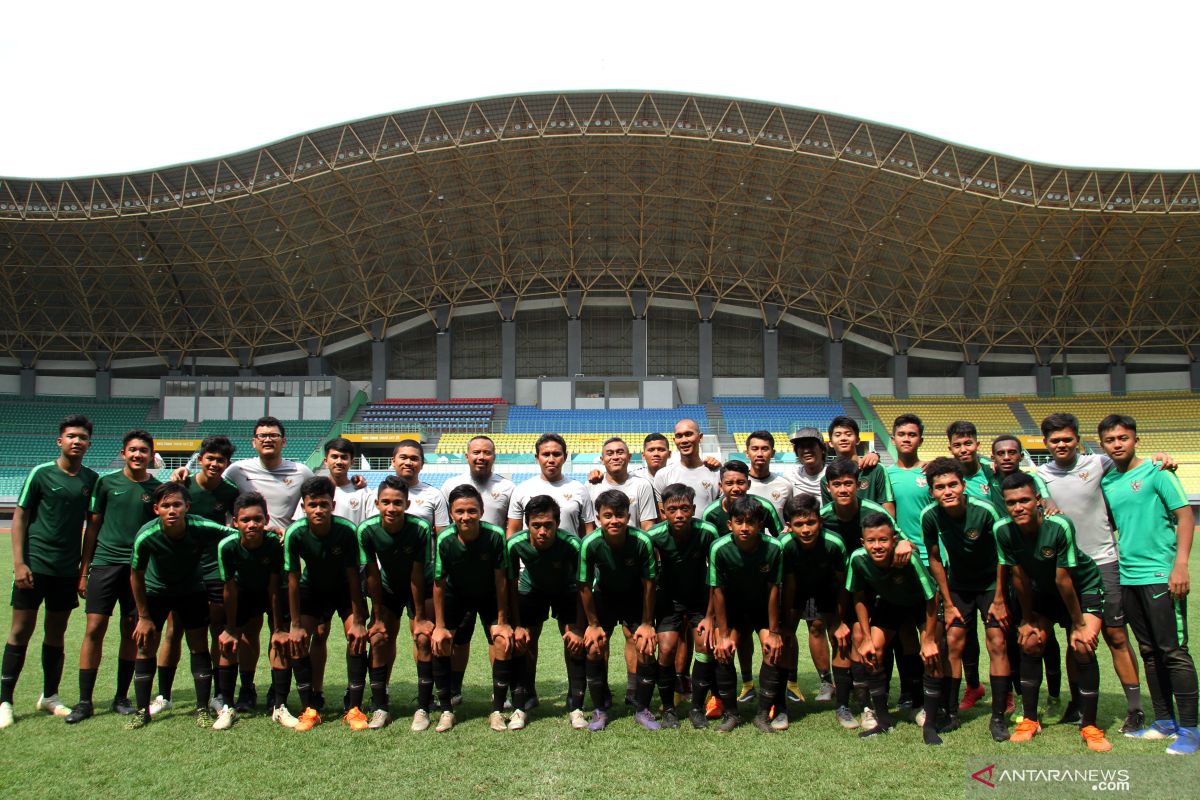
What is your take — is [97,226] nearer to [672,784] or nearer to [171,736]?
[171,736]

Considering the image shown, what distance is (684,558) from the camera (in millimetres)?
5633

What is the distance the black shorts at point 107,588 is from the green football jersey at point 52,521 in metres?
0.21

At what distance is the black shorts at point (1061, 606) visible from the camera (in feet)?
16.7

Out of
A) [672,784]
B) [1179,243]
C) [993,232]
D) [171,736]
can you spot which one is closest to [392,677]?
[171,736]

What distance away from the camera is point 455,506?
5.44m

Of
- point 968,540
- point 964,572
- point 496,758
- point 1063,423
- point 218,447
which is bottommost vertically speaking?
point 496,758

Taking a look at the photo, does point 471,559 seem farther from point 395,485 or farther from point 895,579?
point 895,579

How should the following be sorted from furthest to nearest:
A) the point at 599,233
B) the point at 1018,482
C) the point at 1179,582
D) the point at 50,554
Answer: the point at 599,233, the point at 50,554, the point at 1018,482, the point at 1179,582

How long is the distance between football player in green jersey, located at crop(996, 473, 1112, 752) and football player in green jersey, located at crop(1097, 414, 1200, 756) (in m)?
0.27

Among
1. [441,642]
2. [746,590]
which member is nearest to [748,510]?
[746,590]

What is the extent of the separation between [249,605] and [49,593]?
1.50m

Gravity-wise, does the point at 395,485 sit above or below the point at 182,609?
above

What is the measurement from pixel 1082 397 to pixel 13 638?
4095 centimetres

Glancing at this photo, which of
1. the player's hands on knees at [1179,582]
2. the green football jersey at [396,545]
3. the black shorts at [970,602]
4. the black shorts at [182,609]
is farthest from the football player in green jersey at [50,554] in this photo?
the player's hands on knees at [1179,582]
